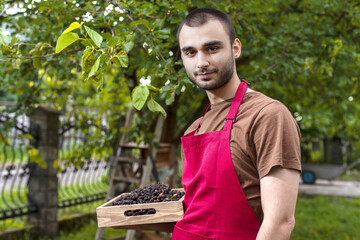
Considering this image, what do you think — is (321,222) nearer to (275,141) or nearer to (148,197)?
(148,197)

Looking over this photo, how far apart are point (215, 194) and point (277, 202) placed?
0.83ft

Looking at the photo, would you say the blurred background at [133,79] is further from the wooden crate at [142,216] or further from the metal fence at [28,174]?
the wooden crate at [142,216]

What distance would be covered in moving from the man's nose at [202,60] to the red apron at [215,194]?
182 millimetres

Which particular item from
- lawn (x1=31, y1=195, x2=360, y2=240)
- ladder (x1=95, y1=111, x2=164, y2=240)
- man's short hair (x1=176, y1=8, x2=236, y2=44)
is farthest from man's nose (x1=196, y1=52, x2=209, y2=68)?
lawn (x1=31, y1=195, x2=360, y2=240)

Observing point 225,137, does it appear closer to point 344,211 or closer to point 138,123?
point 138,123

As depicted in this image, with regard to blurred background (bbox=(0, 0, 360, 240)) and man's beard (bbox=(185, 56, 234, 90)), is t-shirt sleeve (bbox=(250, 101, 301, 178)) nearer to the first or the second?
man's beard (bbox=(185, 56, 234, 90))

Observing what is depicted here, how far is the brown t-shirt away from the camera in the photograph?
131cm

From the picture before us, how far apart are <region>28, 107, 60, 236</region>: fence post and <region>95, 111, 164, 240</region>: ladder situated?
3.97ft

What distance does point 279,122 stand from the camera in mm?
1311

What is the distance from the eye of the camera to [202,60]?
151 centimetres

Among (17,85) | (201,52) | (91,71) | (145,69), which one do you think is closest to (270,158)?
(201,52)

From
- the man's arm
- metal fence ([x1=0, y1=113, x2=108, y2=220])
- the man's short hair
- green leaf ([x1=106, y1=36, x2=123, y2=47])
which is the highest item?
the man's short hair

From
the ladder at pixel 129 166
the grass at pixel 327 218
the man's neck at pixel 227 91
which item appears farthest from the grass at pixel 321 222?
the man's neck at pixel 227 91

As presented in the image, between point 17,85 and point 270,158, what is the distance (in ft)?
11.0
